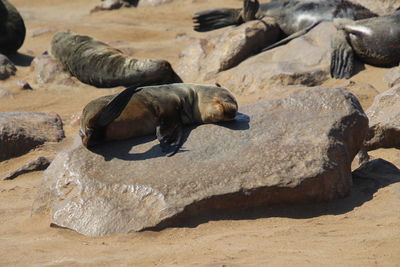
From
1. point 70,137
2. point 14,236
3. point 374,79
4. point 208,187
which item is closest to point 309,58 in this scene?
point 374,79

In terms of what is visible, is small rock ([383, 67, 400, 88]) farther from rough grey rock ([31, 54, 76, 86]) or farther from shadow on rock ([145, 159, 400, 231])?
rough grey rock ([31, 54, 76, 86])

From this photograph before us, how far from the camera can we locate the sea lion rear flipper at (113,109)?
4.89 m

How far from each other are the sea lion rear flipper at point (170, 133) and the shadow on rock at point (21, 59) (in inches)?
244

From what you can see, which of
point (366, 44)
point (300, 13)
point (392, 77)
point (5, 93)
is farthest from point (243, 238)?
point (300, 13)

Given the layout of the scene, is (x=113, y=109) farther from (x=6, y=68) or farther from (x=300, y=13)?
(x=300, y=13)

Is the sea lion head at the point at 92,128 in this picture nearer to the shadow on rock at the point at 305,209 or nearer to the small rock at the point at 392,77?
the shadow on rock at the point at 305,209

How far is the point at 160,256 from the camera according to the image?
3.83 metres

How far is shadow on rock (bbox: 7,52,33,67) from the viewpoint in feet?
35.8

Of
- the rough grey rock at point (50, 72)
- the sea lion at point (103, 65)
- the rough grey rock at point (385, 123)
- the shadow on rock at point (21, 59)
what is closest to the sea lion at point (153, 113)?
the rough grey rock at point (385, 123)

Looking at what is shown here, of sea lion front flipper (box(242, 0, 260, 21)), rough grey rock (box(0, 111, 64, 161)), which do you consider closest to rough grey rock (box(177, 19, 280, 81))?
sea lion front flipper (box(242, 0, 260, 21))

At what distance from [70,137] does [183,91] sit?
6.75ft

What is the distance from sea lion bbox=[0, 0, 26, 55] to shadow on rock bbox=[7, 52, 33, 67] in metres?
0.11

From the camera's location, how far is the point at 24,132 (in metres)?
6.76

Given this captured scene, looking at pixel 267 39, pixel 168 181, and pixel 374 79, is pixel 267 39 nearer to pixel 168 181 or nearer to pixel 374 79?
pixel 374 79
